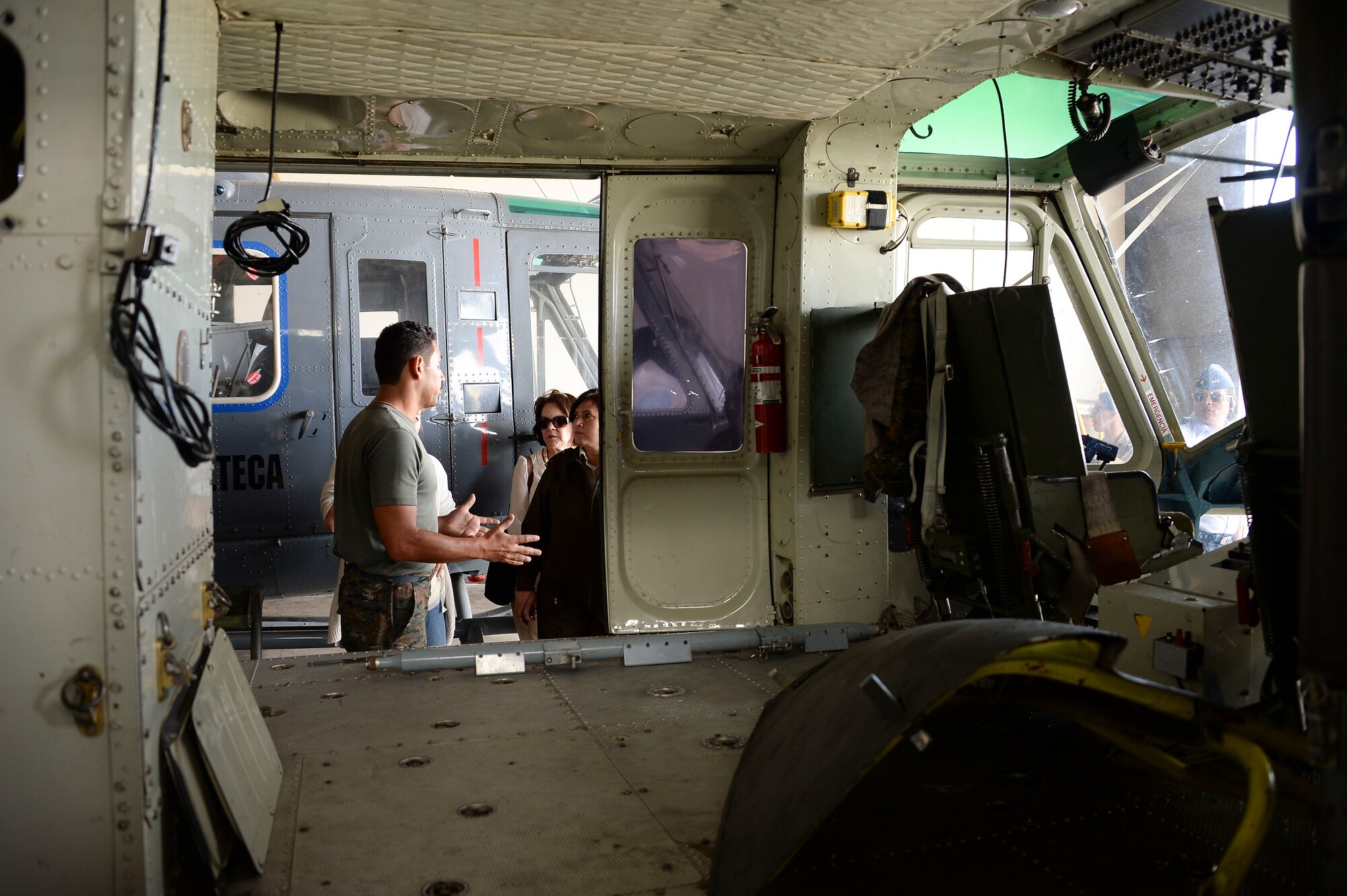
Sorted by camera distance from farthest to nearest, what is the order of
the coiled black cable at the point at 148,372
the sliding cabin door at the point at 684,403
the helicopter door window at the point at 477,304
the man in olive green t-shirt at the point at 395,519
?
1. the helicopter door window at the point at 477,304
2. the sliding cabin door at the point at 684,403
3. the man in olive green t-shirt at the point at 395,519
4. the coiled black cable at the point at 148,372

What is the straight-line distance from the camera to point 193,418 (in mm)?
2135

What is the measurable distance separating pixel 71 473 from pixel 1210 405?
573 cm

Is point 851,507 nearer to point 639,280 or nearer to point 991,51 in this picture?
point 639,280

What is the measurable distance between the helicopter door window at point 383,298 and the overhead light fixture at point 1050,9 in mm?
4887

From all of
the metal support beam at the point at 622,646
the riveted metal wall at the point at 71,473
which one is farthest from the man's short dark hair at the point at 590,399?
the riveted metal wall at the point at 71,473

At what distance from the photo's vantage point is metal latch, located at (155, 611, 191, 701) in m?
2.11

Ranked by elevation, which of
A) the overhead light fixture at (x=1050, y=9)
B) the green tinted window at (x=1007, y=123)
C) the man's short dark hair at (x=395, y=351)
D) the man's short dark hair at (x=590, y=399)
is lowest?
the man's short dark hair at (x=590, y=399)

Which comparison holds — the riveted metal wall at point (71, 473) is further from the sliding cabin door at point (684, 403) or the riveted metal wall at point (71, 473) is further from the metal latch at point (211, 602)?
the sliding cabin door at point (684, 403)

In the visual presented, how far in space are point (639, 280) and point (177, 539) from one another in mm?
3271

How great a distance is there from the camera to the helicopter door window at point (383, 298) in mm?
7059

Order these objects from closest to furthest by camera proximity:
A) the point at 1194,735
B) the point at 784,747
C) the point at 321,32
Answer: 1. the point at 1194,735
2. the point at 784,747
3. the point at 321,32

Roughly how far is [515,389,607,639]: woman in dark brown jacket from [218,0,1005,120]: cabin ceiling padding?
197cm

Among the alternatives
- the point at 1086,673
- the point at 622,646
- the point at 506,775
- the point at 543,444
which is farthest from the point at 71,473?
the point at 543,444

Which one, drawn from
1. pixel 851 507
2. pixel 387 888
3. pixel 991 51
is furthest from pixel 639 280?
pixel 387 888
